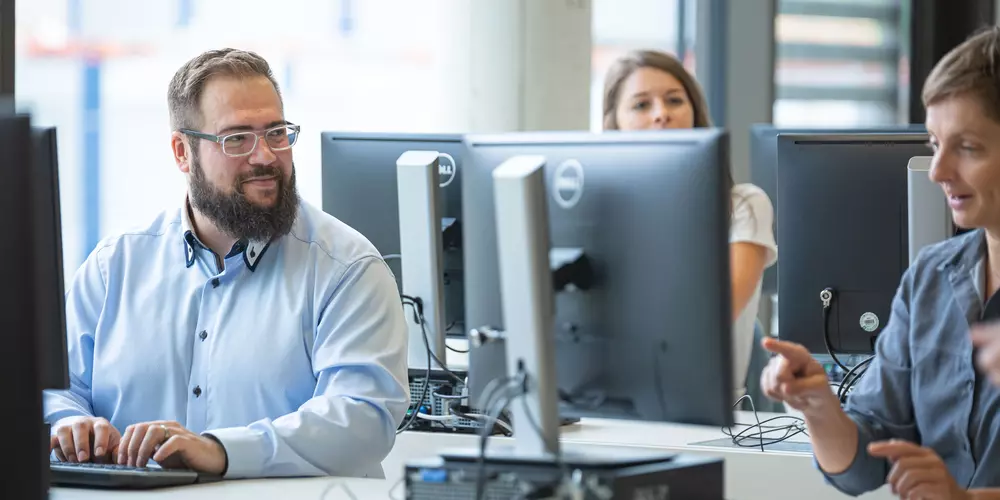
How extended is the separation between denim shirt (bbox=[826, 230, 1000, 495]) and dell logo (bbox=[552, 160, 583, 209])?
63cm

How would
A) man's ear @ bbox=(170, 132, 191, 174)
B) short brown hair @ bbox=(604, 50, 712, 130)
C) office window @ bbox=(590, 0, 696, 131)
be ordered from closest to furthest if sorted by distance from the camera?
man's ear @ bbox=(170, 132, 191, 174) → short brown hair @ bbox=(604, 50, 712, 130) → office window @ bbox=(590, 0, 696, 131)

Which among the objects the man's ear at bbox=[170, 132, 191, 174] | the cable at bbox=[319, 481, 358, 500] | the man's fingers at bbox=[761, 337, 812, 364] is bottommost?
the cable at bbox=[319, 481, 358, 500]

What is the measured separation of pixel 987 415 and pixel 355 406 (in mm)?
1020

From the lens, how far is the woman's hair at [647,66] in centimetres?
343

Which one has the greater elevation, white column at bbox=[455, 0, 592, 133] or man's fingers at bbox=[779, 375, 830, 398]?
white column at bbox=[455, 0, 592, 133]

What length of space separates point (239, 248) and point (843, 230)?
116 cm

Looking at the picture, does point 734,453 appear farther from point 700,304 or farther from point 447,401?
point 700,304

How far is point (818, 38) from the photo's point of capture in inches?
243

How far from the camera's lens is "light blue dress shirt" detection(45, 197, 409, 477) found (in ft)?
7.25

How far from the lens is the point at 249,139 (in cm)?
236

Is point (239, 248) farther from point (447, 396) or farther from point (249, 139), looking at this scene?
point (447, 396)

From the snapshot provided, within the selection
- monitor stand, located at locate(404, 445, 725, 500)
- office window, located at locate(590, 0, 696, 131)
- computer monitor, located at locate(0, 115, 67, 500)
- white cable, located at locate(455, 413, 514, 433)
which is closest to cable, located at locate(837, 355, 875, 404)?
white cable, located at locate(455, 413, 514, 433)

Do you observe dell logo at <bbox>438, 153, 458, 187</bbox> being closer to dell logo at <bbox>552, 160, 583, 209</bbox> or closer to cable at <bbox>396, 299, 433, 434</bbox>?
cable at <bbox>396, 299, 433, 434</bbox>

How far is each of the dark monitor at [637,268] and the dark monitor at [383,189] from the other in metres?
0.85
